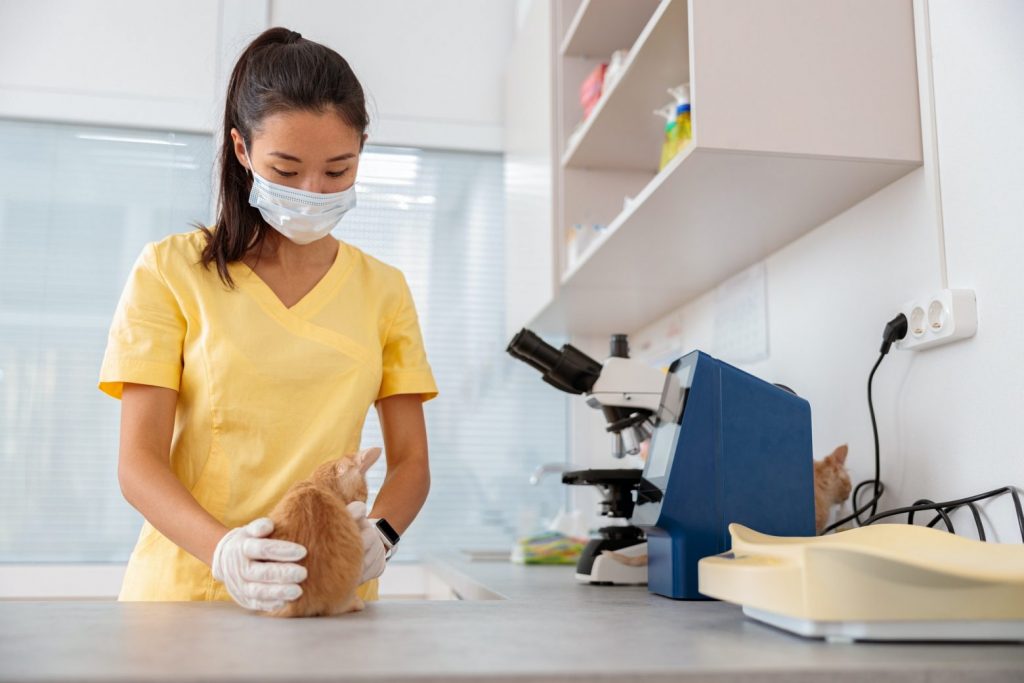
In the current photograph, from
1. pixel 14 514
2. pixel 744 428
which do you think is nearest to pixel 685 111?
pixel 744 428

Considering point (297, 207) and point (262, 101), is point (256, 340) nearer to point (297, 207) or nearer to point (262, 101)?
point (297, 207)

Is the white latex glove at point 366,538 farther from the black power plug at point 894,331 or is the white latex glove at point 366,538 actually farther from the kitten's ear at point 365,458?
the black power plug at point 894,331

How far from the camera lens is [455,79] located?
9.51ft

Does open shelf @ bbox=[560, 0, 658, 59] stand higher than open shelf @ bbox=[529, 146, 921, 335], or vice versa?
open shelf @ bbox=[560, 0, 658, 59]

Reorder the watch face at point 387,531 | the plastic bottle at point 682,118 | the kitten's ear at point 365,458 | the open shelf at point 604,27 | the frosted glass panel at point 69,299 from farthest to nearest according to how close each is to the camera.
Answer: the frosted glass panel at point 69,299 < the open shelf at point 604,27 < the plastic bottle at point 682,118 < the watch face at point 387,531 < the kitten's ear at point 365,458

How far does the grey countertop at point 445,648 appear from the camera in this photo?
60cm

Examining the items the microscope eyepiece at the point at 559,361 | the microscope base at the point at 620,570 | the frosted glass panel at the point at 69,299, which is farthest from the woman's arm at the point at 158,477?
the frosted glass panel at the point at 69,299

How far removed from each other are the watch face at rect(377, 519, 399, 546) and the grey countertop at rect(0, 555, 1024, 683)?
14 cm

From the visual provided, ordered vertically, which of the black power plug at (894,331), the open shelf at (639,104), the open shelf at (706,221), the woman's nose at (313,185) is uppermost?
the open shelf at (639,104)

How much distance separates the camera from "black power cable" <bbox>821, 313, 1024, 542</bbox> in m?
1.04

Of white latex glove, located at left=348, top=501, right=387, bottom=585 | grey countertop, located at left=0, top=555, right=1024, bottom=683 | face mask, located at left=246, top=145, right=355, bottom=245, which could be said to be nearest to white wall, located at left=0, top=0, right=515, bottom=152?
face mask, located at left=246, top=145, right=355, bottom=245

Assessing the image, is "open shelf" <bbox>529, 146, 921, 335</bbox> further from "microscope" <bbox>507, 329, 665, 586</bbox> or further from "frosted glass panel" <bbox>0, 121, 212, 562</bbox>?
"frosted glass panel" <bbox>0, 121, 212, 562</bbox>

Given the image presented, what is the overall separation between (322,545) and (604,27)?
1.51m

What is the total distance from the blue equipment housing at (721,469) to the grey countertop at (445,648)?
0.44 feet
